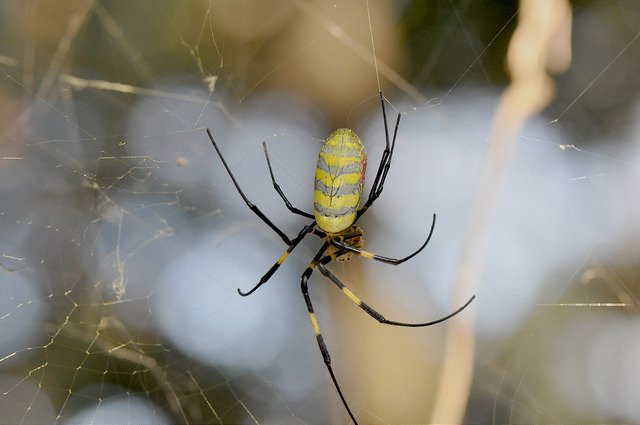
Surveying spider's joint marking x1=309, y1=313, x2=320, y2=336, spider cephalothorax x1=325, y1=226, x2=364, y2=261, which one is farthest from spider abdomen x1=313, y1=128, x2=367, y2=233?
spider's joint marking x1=309, y1=313, x2=320, y2=336

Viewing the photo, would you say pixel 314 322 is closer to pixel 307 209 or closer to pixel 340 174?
pixel 340 174

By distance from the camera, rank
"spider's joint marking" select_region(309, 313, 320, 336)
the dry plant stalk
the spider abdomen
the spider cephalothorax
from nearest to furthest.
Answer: the spider abdomen → the spider cephalothorax → "spider's joint marking" select_region(309, 313, 320, 336) → the dry plant stalk

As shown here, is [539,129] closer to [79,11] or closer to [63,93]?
[63,93]

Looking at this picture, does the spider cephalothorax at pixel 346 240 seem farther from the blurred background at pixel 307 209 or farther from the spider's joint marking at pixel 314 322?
the blurred background at pixel 307 209

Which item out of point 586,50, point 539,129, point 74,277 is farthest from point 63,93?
point 586,50

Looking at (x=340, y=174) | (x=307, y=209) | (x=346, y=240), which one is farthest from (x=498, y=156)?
(x=307, y=209)

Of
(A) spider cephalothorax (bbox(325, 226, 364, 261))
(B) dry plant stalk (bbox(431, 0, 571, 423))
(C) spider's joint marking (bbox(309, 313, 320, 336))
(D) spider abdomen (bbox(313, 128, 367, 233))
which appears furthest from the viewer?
(B) dry plant stalk (bbox(431, 0, 571, 423))

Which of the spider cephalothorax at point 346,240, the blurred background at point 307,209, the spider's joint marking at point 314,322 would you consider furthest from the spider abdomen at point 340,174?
the blurred background at point 307,209

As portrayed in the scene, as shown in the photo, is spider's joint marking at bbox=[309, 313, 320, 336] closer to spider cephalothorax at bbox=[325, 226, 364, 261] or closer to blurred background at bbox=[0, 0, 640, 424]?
spider cephalothorax at bbox=[325, 226, 364, 261]
